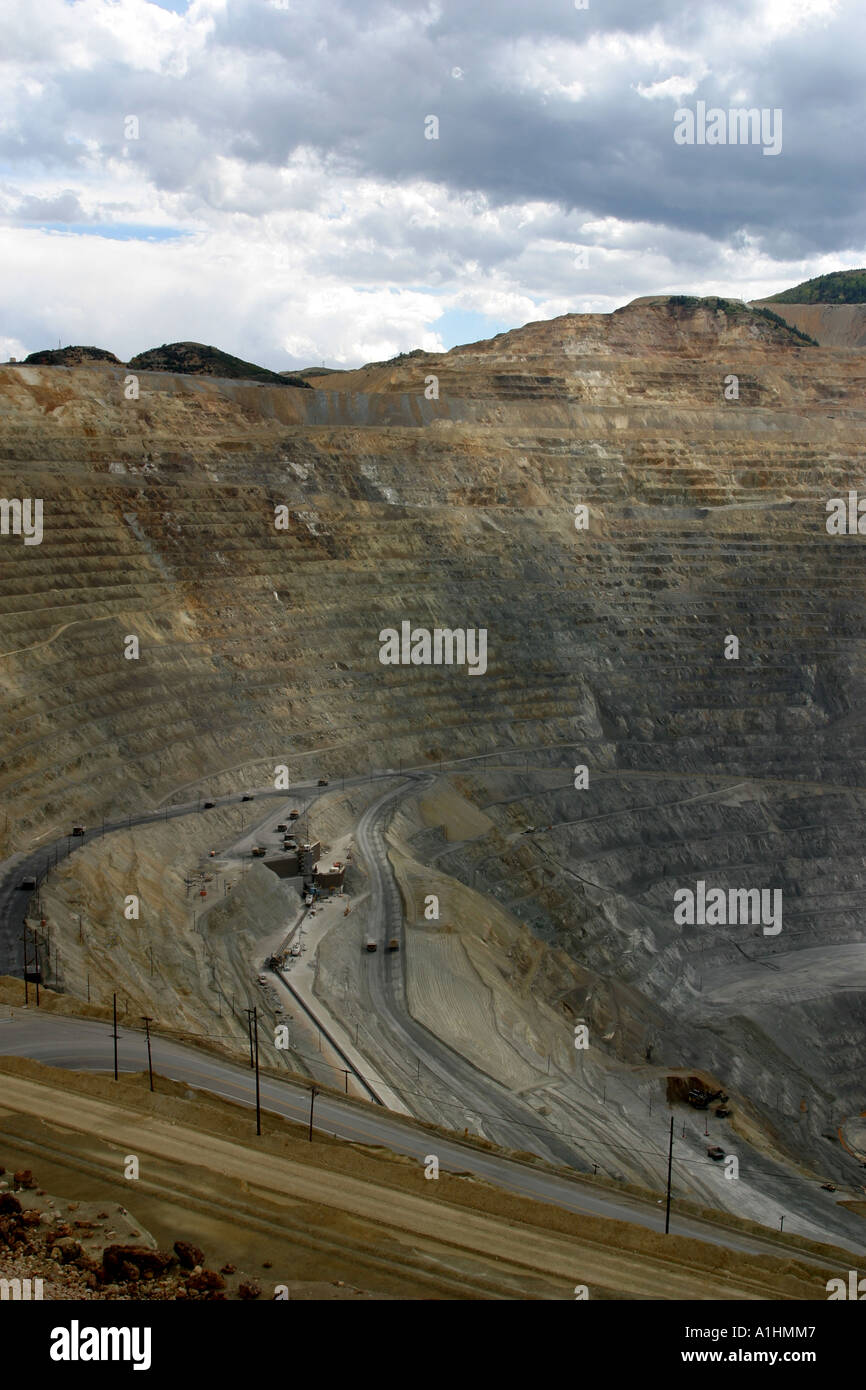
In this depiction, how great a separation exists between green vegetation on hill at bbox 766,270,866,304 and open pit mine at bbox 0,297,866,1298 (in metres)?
69.7

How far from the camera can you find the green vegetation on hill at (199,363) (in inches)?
4771

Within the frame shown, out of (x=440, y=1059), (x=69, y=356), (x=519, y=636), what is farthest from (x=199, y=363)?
(x=440, y=1059)

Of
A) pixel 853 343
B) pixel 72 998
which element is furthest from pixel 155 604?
pixel 853 343

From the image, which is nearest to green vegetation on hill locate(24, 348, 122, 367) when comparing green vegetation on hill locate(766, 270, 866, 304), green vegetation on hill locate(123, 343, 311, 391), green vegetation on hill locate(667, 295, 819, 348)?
green vegetation on hill locate(123, 343, 311, 391)

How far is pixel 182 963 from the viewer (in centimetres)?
4331

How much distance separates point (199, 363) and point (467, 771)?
6960cm

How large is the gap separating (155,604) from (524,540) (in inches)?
1350

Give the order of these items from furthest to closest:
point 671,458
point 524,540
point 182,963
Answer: point 671,458 < point 524,540 < point 182,963

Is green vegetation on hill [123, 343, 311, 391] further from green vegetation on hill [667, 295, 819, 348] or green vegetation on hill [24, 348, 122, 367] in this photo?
green vegetation on hill [667, 295, 819, 348]

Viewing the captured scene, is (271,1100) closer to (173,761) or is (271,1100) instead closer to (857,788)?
(173,761)

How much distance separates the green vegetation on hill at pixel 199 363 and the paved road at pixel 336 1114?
9684 cm

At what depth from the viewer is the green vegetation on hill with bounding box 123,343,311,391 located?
121188 mm

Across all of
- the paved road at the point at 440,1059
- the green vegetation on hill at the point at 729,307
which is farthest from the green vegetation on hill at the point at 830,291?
the paved road at the point at 440,1059

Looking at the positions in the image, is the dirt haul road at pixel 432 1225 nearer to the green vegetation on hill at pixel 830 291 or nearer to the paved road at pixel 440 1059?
the paved road at pixel 440 1059
